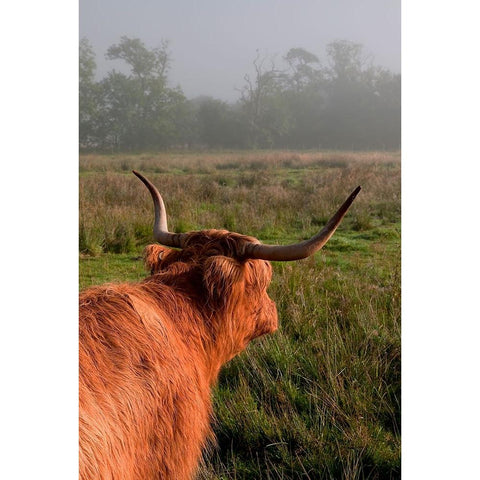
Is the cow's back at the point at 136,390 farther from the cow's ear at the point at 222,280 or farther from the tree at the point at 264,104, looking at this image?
the tree at the point at 264,104

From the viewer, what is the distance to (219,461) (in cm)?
279

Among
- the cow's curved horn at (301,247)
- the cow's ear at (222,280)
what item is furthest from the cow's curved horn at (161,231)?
the cow's curved horn at (301,247)

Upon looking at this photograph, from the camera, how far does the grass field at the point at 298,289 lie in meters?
2.71

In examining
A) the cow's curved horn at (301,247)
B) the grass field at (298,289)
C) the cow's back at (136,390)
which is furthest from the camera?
the grass field at (298,289)

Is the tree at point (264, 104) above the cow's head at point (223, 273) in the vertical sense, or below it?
above

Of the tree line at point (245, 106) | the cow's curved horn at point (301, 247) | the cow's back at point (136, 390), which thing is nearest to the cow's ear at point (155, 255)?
the cow's back at point (136, 390)

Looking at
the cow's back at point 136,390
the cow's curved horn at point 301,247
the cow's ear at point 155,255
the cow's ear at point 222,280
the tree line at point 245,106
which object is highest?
the tree line at point 245,106

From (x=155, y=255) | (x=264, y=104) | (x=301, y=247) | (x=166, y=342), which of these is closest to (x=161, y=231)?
(x=155, y=255)

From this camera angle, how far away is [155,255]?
2.56 m

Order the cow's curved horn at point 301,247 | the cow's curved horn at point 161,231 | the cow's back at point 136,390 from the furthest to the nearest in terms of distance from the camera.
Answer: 1. the cow's curved horn at point 161,231
2. the cow's curved horn at point 301,247
3. the cow's back at point 136,390

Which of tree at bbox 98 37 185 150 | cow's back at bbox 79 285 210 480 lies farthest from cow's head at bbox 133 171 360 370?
tree at bbox 98 37 185 150

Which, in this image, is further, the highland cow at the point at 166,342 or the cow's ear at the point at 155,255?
the cow's ear at the point at 155,255
